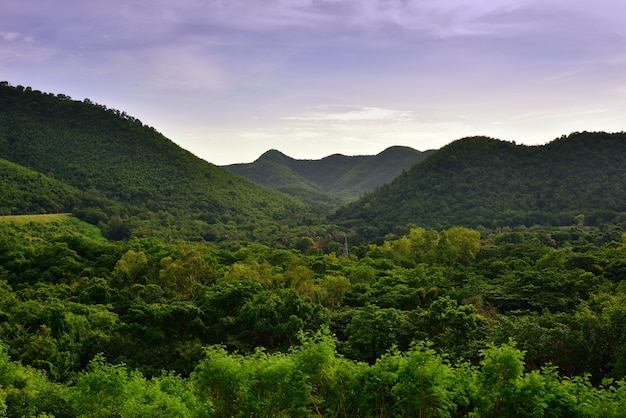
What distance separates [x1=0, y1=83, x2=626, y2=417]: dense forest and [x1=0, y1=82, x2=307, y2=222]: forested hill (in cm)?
1313

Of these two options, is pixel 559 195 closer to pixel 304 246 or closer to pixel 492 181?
pixel 492 181

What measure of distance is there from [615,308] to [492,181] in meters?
99.0

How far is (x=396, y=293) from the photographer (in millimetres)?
29484

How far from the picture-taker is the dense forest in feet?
40.4

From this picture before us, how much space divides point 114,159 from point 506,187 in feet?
289

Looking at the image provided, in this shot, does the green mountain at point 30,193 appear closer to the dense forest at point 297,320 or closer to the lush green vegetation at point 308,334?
the dense forest at point 297,320

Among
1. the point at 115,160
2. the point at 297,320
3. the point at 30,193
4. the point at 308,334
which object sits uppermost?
the point at 115,160

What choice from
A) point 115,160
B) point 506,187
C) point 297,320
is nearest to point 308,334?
point 297,320

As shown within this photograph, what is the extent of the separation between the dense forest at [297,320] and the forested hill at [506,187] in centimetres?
353

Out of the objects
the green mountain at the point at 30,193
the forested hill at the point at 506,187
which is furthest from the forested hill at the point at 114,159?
the forested hill at the point at 506,187

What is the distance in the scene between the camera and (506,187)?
353ft

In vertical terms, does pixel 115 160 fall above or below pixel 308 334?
above

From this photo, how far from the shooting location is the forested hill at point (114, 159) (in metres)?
98.8

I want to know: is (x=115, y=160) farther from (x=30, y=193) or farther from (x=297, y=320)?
(x=297, y=320)
